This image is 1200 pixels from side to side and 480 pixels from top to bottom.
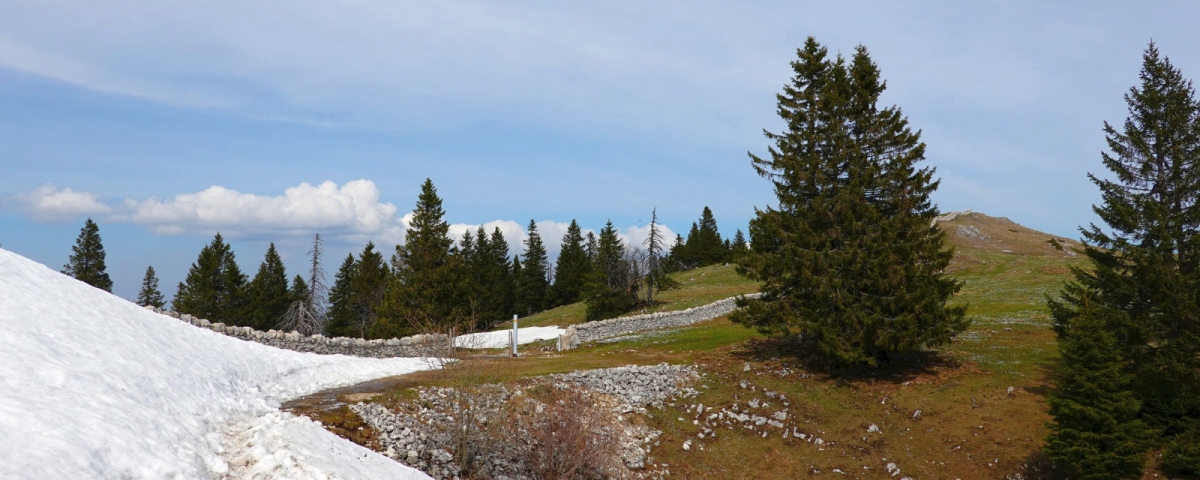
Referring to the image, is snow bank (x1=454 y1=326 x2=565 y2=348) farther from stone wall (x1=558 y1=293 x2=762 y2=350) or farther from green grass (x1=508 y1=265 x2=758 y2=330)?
green grass (x1=508 y1=265 x2=758 y2=330)

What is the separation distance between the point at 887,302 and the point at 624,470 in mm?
11757

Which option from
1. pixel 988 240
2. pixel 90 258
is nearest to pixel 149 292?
pixel 90 258

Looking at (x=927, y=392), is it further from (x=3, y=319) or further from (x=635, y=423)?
(x=3, y=319)

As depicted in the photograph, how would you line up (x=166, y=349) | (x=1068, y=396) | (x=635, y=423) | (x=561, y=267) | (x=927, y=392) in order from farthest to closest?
(x=561, y=267) → (x=927, y=392) → (x=635, y=423) → (x=1068, y=396) → (x=166, y=349)

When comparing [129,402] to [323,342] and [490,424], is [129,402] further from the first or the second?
[323,342]

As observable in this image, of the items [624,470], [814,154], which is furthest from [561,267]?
[624,470]

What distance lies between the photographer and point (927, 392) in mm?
21703

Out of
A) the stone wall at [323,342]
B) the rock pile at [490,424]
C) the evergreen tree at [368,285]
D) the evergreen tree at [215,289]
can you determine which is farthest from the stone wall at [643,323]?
the evergreen tree at [215,289]

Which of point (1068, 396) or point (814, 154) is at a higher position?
point (814, 154)

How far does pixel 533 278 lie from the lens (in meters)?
90.2

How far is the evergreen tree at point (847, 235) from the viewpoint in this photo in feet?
72.1

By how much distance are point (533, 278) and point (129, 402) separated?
263 ft

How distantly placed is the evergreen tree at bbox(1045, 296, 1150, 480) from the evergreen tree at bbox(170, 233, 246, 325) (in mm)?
63227

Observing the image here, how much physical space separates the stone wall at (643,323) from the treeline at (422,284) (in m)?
5.41
